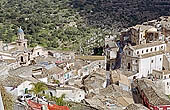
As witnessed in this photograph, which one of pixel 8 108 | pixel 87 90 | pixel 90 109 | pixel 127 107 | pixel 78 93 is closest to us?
pixel 8 108

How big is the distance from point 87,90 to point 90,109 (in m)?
6.54

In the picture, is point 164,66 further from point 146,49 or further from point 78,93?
point 78,93

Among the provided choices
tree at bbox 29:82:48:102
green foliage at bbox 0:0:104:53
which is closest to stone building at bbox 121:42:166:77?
tree at bbox 29:82:48:102

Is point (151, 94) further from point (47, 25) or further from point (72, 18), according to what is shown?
point (72, 18)

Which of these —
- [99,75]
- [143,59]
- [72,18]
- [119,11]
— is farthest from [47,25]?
[99,75]

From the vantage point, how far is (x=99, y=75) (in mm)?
31938

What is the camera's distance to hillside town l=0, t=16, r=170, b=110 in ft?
77.2

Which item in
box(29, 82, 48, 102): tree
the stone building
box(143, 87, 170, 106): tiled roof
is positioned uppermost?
box(29, 82, 48, 102): tree

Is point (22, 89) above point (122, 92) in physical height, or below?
above

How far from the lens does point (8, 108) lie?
12672mm

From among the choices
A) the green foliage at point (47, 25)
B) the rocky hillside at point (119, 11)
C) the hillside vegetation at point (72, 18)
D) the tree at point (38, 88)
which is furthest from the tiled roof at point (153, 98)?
the rocky hillside at point (119, 11)

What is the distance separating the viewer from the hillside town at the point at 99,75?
926 inches

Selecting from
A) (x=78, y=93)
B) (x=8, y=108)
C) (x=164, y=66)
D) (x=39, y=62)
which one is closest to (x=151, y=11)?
(x=164, y=66)

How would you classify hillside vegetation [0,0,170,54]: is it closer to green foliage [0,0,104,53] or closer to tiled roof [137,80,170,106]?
→ green foliage [0,0,104,53]
